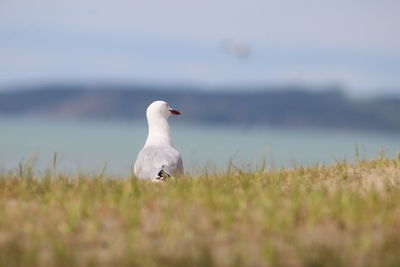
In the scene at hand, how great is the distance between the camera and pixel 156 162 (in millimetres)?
12172

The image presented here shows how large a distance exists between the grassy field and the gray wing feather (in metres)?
1.00

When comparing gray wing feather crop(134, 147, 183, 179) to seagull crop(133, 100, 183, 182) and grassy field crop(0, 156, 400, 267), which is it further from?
grassy field crop(0, 156, 400, 267)

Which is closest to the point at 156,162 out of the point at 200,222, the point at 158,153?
the point at 158,153

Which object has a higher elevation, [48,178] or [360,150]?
[360,150]

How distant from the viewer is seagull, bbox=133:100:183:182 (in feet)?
39.5

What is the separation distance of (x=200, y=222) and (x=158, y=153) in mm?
4290

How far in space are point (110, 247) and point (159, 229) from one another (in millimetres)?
645

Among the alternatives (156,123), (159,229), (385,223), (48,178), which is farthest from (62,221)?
(156,123)

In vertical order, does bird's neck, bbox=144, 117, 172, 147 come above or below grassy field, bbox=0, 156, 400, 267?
above

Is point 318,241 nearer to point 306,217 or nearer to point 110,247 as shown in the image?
point 306,217

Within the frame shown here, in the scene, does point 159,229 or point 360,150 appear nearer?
point 159,229

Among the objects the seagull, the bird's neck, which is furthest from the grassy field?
the bird's neck

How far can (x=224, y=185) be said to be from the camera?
10617 millimetres

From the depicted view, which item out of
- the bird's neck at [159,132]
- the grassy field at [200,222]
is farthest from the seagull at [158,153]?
the grassy field at [200,222]
